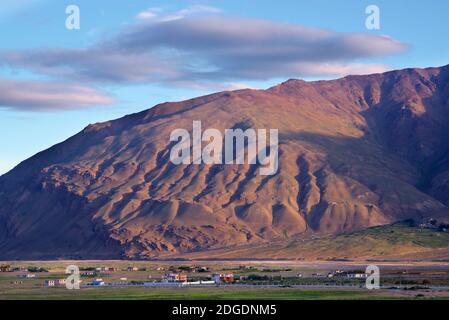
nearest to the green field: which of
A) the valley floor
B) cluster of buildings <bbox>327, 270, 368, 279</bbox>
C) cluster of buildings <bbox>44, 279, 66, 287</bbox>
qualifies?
the valley floor

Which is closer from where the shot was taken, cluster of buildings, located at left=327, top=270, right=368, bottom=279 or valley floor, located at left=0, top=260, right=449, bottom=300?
valley floor, located at left=0, top=260, right=449, bottom=300

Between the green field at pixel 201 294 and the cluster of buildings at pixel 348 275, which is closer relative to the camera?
the green field at pixel 201 294

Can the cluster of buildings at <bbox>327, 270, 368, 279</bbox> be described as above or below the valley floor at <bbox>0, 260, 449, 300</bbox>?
below

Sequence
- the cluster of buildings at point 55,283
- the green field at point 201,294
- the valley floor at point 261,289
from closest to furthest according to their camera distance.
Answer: the green field at point 201,294 < the valley floor at point 261,289 < the cluster of buildings at point 55,283

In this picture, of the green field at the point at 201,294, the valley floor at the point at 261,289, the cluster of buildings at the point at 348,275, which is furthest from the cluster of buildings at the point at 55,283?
the cluster of buildings at the point at 348,275

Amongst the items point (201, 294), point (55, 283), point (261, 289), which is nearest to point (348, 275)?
point (261, 289)

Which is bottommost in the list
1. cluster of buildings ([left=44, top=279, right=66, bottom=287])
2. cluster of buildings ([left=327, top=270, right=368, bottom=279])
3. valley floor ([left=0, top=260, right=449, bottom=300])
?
cluster of buildings ([left=327, top=270, right=368, bottom=279])

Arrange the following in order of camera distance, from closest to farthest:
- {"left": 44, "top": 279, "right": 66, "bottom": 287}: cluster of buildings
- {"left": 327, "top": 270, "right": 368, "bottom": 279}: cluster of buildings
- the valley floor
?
the valley floor
{"left": 44, "top": 279, "right": 66, "bottom": 287}: cluster of buildings
{"left": 327, "top": 270, "right": 368, "bottom": 279}: cluster of buildings

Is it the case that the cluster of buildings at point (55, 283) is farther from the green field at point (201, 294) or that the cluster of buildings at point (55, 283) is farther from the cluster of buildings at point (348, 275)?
the cluster of buildings at point (348, 275)

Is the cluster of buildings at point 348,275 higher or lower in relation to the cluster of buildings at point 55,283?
lower

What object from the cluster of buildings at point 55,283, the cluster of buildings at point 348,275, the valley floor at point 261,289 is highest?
the valley floor at point 261,289

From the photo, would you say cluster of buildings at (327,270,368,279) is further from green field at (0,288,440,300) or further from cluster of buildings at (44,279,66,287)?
cluster of buildings at (44,279,66,287)
